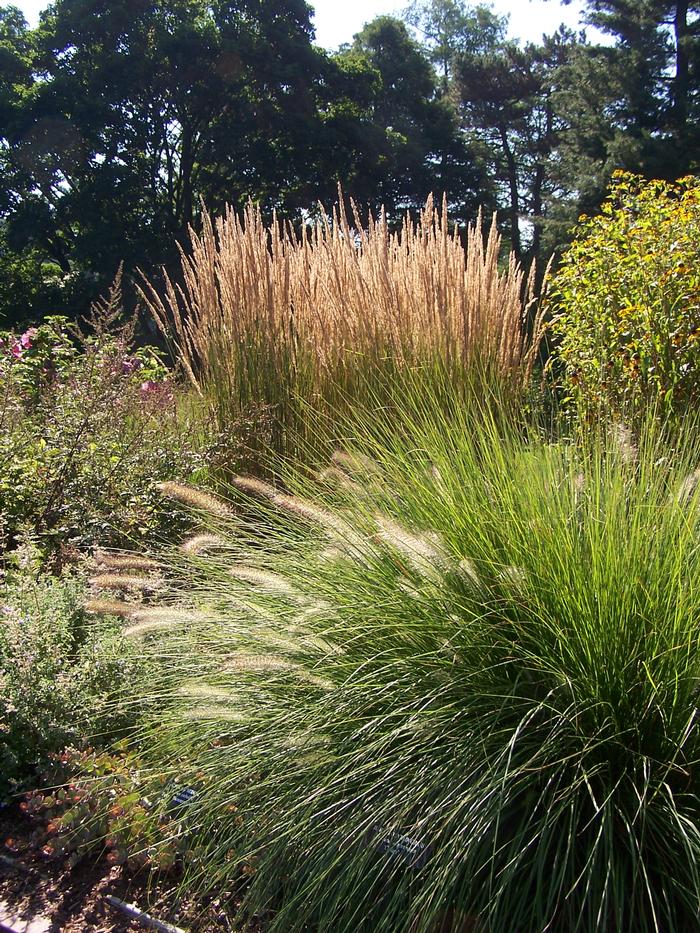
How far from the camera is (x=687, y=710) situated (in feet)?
5.95

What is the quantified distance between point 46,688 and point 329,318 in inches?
106

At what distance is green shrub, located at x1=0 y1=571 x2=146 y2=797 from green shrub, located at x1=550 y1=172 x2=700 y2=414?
2292mm

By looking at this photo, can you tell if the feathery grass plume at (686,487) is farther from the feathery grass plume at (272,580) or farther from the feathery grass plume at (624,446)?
the feathery grass plume at (272,580)

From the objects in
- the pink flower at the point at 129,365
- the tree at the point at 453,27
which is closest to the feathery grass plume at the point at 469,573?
the pink flower at the point at 129,365

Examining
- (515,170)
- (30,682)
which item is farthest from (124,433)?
(515,170)

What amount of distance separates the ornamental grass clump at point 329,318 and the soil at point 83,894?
2.39 metres

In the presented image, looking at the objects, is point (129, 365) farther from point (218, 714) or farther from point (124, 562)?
point (218, 714)

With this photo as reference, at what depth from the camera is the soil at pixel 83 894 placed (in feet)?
6.58

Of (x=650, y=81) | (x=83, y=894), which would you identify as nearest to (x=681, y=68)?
(x=650, y=81)

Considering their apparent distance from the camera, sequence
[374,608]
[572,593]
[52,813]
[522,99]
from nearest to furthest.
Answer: [572,593] < [374,608] < [52,813] < [522,99]

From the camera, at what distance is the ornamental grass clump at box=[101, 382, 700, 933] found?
5.52 ft

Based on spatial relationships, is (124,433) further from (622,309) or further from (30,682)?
(622,309)

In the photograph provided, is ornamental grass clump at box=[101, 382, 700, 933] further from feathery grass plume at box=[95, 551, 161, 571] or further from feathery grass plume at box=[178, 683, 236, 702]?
feathery grass plume at box=[95, 551, 161, 571]

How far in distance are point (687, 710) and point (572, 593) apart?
336 mm
